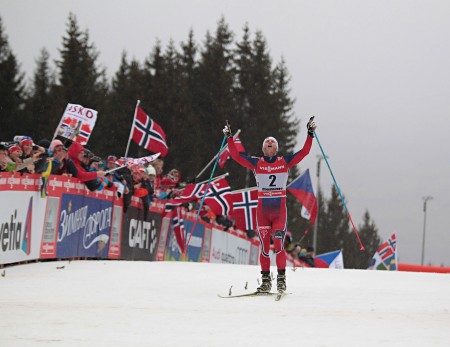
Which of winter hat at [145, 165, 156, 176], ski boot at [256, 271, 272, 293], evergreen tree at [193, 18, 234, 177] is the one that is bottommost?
ski boot at [256, 271, 272, 293]

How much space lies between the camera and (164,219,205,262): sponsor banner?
71.9 feet

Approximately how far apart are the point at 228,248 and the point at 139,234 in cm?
724

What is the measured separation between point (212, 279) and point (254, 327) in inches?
211

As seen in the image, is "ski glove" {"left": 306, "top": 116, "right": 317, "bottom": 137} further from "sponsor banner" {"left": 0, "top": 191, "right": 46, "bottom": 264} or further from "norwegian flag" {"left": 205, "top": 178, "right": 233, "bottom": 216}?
"norwegian flag" {"left": 205, "top": 178, "right": 233, "bottom": 216}

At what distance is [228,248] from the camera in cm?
2683

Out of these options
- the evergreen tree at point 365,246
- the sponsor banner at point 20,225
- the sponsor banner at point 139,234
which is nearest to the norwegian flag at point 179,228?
the sponsor banner at point 139,234

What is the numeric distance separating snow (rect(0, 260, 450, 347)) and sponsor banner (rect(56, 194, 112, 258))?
1.88m

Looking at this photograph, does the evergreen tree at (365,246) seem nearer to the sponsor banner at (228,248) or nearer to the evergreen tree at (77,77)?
the evergreen tree at (77,77)

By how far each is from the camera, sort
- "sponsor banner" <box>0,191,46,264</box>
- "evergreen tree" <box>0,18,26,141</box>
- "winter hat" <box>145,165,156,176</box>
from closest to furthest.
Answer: "sponsor banner" <box>0,191,46,264</box> < "winter hat" <box>145,165,156,176</box> < "evergreen tree" <box>0,18,26,141</box>

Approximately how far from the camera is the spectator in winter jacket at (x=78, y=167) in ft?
53.6

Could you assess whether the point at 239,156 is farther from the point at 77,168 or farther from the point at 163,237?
the point at 163,237

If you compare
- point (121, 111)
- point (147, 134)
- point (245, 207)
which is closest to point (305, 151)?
point (147, 134)

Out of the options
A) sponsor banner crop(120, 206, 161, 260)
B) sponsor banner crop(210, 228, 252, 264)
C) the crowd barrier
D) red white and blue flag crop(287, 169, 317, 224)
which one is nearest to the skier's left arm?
the crowd barrier

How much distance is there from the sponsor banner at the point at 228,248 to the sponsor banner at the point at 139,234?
175 inches
